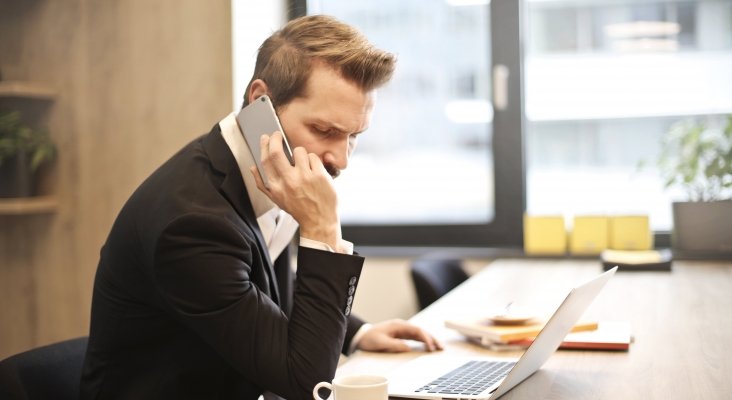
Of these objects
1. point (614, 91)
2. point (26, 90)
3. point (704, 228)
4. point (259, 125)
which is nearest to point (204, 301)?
point (259, 125)

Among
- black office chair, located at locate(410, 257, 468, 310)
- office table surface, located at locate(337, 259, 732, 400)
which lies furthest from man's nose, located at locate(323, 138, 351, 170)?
black office chair, located at locate(410, 257, 468, 310)

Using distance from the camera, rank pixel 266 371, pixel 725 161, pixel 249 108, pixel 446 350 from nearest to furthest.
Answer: pixel 266 371 < pixel 249 108 < pixel 446 350 < pixel 725 161

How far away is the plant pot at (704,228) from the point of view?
312cm

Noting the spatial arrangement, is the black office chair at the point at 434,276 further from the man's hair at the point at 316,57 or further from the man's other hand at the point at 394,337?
the man's hair at the point at 316,57

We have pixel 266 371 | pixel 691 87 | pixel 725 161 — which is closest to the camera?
pixel 266 371

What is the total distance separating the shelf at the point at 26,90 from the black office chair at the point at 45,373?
2.08 metres

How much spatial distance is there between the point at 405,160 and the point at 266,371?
2384 mm

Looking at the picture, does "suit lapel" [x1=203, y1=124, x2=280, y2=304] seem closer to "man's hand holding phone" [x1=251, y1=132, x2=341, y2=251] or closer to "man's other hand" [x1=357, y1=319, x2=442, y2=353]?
"man's hand holding phone" [x1=251, y1=132, x2=341, y2=251]

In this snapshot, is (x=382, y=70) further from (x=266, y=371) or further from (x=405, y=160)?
(x=405, y=160)

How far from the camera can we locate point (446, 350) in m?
1.66

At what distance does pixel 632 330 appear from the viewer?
1.81m

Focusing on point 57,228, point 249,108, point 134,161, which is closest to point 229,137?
point 249,108

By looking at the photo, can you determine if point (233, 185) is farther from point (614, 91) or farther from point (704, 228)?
point (614, 91)

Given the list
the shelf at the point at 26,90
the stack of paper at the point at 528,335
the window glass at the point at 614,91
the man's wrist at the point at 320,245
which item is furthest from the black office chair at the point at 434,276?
the shelf at the point at 26,90
